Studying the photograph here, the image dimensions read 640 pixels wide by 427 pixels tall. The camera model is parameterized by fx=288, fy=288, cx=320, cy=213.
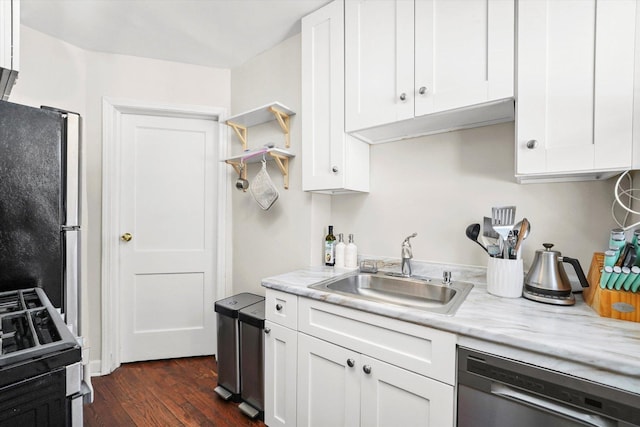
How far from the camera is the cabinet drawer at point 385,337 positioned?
3.23ft

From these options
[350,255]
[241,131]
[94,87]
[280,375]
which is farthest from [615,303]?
[94,87]

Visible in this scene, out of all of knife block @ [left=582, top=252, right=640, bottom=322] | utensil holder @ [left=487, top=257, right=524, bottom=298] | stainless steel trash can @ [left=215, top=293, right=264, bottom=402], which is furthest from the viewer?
stainless steel trash can @ [left=215, top=293, right=264, bottom=402]

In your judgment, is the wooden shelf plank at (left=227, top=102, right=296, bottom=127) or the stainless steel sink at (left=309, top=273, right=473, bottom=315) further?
the wooden shelf plank at (left=227, top=102, right=296, bottom=127)

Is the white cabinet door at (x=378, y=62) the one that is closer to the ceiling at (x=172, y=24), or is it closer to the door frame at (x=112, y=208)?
the ceiling at (x=172, y=24)

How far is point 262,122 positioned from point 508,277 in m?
1.89

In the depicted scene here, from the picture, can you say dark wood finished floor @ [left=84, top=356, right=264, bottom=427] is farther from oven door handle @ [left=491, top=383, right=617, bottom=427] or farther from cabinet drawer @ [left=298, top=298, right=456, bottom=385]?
oven door handle @ [left=491, top=383, right=617, bottom=427]

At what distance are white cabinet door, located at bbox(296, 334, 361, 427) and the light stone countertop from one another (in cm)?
25

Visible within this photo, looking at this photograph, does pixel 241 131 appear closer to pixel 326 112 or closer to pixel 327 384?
pixel 326 112

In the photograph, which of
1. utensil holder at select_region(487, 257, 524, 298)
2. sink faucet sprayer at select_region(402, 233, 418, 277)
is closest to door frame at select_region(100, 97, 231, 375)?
sink faucet sprayer at select_region(402, 233, 418, 277)

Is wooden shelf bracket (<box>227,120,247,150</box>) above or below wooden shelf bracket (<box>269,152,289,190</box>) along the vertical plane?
above

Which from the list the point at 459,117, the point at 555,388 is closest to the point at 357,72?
the point at 459,117

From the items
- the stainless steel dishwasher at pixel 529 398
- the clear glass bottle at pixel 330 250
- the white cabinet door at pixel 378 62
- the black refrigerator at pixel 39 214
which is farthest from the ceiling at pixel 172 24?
the stainless steel dishwasher at pixel 529 398

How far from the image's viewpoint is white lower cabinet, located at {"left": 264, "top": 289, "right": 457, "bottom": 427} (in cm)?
100

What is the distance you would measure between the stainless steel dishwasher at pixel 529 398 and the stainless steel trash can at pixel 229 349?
52.2 inches
